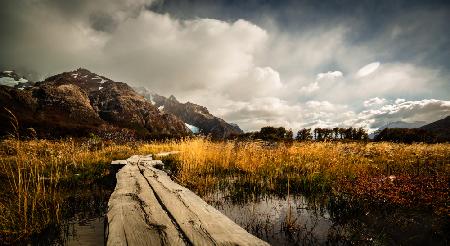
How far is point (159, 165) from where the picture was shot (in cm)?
700

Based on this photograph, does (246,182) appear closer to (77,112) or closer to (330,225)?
(330,225)

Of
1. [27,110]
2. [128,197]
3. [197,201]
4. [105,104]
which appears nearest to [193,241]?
[197,201]

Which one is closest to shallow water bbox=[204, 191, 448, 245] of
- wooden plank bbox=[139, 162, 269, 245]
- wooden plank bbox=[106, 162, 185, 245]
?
wooden plank bbox=[139, 162, 269, 245]

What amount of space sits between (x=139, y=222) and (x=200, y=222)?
587mm

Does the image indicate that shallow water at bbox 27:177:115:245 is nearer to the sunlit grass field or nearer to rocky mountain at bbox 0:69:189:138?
the sunlit grass field

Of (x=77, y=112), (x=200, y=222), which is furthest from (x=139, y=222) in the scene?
(x=77, y=112)

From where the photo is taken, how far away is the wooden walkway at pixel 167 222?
1.96 metres

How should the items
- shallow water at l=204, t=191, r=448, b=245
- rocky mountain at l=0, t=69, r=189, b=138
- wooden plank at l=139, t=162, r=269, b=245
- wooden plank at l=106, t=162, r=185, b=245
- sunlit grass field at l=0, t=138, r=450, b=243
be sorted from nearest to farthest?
wooden plank at l=139, t=162, r=269, b=245, wooden plank at l=106, t=162, r=185, b=245, shallow water at l=204, t=191, r=448, b=245, sunlit grass field at l=0, t=138, r=450, b=243, rocky mountain at l=0, t=69, r=189, b=138

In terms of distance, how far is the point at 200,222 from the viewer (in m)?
2.27

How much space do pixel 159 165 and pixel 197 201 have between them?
13.9ft

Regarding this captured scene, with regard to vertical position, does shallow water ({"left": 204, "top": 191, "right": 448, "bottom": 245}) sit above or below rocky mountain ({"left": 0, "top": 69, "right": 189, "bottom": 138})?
below

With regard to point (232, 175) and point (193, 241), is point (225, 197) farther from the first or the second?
point (193, 241)

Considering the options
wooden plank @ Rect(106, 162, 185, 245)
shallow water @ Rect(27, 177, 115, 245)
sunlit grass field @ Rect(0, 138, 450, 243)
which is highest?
wooden plank @ Rect(106, 162, 185, 245)

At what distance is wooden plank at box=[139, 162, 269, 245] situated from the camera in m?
1.89
